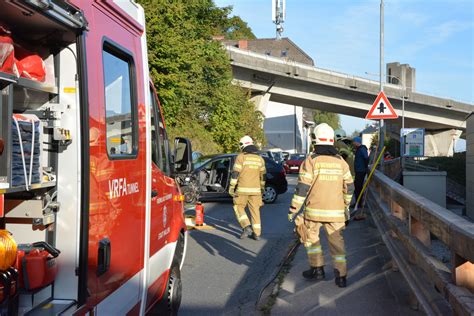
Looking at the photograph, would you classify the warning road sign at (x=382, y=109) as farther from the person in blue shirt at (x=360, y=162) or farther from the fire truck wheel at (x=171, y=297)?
the fire truck wheel at (x=171, y=297)

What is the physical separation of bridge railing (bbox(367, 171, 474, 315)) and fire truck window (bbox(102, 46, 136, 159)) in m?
2.18

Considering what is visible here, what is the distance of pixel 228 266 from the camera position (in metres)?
7.52

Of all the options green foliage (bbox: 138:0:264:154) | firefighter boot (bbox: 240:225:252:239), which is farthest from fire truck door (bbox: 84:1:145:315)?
green foliage (bbox: 138:0:264:154)

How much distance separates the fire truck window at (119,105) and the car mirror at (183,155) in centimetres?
133

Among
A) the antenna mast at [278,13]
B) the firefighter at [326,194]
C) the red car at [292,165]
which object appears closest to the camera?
the firefighter at [326,194]

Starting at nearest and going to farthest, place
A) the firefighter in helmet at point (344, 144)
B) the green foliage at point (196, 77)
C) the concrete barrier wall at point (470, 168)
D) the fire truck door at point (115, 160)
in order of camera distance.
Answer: the fire truck door at point (115, 160) → the firefighter in helmet at point (344, 144) → the concrete barrier wall at point (470, 168) → the green foliage at point (196, 77)

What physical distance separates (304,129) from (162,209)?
89.4 metres

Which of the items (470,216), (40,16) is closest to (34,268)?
(40,16)

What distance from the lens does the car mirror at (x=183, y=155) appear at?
4.95 m

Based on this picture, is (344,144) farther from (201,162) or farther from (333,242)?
(333,242)

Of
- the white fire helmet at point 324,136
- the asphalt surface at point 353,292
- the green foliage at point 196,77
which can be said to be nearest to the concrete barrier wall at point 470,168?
the asphalt surface at point 353,292

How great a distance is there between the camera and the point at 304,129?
92688 mm

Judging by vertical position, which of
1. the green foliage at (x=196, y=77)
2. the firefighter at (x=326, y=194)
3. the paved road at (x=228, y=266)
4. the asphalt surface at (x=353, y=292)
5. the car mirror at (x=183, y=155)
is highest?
the green foliage at (x=196, y=77)

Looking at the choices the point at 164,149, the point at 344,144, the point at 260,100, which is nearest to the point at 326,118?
the point at 260,100
